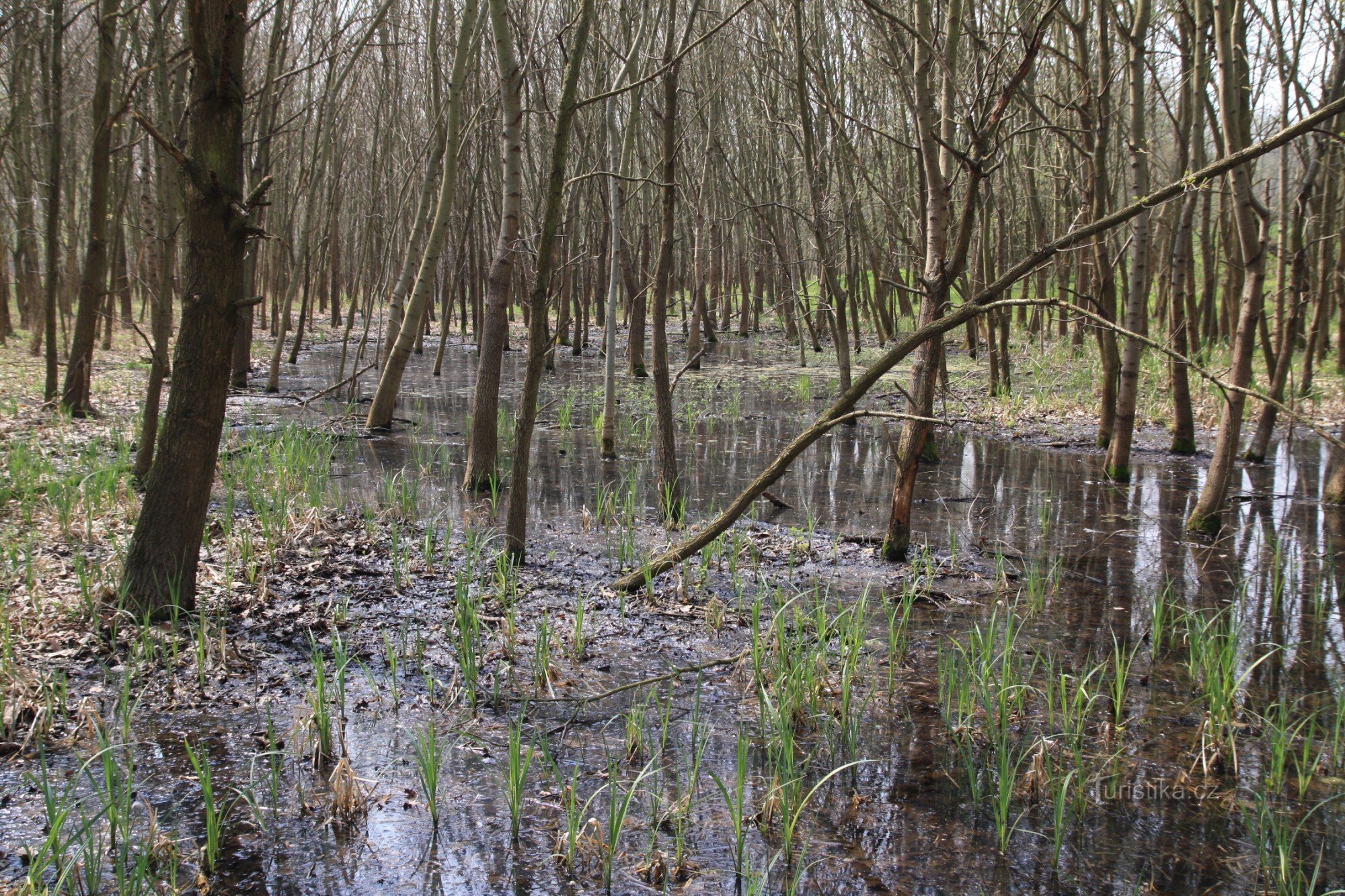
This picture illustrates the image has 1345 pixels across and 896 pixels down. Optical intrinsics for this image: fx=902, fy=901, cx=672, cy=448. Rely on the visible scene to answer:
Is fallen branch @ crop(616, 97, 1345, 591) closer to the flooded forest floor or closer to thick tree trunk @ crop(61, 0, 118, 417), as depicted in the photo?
the flooded forest floor

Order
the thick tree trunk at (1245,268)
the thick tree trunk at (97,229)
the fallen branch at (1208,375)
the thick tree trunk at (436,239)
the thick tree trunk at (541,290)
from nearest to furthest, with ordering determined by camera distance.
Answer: the fallen branch at (1208,375)
the thick tree trunk at (541,290)
the thick tree trunk at (1245,268)
the thick tree trunk at (97,229)
the thick tree trunk at (436,239)

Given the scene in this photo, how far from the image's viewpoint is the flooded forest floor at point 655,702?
92.7 inches

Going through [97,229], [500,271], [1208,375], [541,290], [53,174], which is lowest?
[1208,375]

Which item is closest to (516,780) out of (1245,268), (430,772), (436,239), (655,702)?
(430,772)

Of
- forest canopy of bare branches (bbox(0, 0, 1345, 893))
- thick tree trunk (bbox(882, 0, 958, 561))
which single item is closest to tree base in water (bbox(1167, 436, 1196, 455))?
forest canopy of bare branches (bbox(0, 0, 1345, 893))

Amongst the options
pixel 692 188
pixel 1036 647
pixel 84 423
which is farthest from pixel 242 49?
pixel 692 188

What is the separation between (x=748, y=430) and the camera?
9641mm

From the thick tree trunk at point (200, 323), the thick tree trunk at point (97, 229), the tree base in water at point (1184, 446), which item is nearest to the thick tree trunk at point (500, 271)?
the thick tree trunk at point (200, 323)

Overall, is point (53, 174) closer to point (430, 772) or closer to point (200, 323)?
point (200, 323)

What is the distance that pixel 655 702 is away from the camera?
335 centimetres

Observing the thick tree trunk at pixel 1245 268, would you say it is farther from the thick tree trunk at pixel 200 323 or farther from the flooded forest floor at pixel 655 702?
the thick tree trunk at pixel 200 323

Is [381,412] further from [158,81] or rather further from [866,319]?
[866,319]

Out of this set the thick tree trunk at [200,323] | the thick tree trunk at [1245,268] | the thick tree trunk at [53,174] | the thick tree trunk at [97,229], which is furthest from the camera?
the thick tree trunk at [53,174]

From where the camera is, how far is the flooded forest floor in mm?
2354
